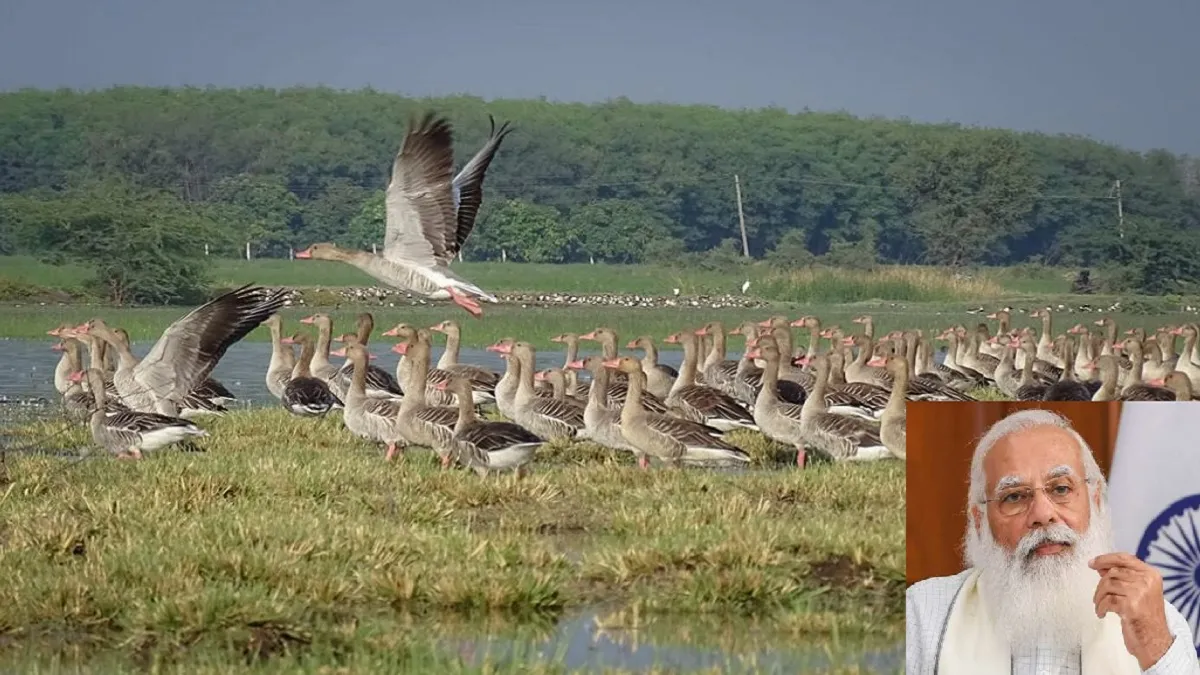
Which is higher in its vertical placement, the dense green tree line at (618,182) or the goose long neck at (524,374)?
the dense green tree line at (618,182)

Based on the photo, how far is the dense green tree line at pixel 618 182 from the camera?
51188 millimetres

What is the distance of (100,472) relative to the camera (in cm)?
1108

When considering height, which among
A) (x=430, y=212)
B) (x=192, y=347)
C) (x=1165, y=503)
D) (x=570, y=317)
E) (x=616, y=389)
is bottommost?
(x=570, y=317)

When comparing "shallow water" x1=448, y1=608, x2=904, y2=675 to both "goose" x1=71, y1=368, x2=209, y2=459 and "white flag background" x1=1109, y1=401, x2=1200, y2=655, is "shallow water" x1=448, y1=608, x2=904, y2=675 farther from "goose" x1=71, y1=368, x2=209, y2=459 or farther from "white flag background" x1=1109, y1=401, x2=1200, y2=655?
"goose" x1=71, y1=368, x2=209, y2=459

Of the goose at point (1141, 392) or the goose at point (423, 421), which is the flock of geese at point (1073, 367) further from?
the goose at point (423, 421)

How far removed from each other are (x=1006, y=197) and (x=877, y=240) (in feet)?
12.8

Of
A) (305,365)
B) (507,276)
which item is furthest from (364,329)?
(507,276)

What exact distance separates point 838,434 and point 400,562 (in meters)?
4.70

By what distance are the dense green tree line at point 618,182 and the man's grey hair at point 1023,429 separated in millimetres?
37774

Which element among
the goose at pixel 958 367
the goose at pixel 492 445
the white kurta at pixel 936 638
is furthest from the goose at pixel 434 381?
the white kurta at pixel 936 638

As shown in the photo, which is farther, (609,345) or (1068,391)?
(609,345)

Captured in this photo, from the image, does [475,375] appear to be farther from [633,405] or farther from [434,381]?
[633,405]

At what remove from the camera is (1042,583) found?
4648 mm

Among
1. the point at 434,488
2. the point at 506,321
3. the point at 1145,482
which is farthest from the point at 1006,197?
the point at 1145,482
